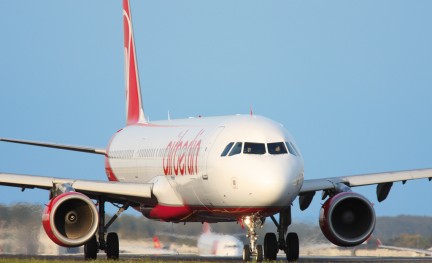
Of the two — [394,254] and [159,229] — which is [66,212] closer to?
[159,229]

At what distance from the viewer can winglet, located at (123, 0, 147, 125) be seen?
148ft

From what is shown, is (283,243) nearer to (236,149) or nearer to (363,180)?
(363,180)

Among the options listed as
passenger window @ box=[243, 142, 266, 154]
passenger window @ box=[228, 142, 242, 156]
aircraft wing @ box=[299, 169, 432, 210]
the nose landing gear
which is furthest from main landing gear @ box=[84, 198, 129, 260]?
passenger window @ box=[243, 142, 266, 154]

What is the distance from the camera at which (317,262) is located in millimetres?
32125

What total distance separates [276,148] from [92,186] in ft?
20.9

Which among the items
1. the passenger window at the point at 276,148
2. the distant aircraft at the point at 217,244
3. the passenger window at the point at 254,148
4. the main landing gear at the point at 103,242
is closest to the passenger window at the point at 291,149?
the passenger window at the point at 276,148

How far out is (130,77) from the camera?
4669cm

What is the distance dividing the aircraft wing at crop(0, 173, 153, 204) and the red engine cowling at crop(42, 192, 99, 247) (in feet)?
4.17

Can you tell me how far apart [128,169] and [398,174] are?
9.45 m

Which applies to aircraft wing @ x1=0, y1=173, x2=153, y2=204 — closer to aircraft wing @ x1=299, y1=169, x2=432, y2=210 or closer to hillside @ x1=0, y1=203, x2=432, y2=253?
aircraft wing @ x1=299, y1=169, x2=432, y2=210

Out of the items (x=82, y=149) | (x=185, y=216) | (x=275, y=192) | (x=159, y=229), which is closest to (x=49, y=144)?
(x=82, y=149)

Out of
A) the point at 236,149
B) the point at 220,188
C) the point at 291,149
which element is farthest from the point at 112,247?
the point at 291,149

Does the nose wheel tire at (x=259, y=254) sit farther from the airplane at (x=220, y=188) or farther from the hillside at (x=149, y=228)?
the hillside at (x=149, y=228)

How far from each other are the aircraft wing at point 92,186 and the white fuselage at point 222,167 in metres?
0.49
